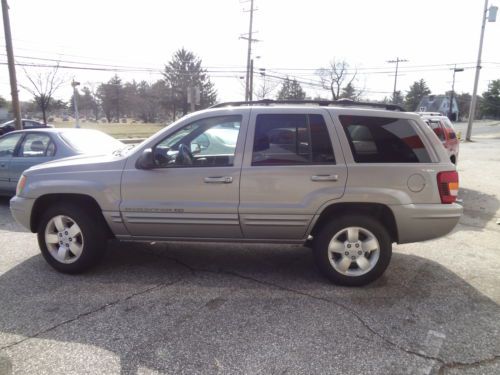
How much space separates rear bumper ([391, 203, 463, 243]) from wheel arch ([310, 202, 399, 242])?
82 millimetres

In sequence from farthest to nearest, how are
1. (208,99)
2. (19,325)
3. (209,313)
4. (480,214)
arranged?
(208,99), (480,214), (209,313), (19,325)

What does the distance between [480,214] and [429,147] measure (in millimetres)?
4280

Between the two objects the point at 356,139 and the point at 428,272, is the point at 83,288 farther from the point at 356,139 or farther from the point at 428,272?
the point at 428,272

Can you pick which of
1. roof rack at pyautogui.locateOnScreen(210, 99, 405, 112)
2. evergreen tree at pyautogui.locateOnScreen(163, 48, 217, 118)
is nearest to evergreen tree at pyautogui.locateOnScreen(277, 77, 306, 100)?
evergreen tree at pyautogui.locateOnScreen(163, 48, 217, 118)

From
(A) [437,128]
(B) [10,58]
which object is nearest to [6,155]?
(A) [437,128]

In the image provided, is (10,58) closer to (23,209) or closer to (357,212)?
(23,209)

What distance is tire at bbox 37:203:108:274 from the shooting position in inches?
157

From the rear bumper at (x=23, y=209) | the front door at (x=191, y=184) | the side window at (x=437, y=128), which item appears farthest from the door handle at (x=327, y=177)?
the side window at (x=437, y=128)

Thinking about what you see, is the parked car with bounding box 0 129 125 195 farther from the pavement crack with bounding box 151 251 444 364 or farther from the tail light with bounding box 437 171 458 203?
the tail light with bounding box 437 171 458 203

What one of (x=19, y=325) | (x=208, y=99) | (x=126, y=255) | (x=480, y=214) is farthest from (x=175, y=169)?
(x=208, y=99)

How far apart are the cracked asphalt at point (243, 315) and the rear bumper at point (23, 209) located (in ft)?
1.86

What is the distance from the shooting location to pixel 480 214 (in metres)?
7.05

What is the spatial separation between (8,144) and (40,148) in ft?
3.47

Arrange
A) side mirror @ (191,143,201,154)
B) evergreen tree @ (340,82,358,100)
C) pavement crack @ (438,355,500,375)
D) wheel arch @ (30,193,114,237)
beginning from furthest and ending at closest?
evergreen tree @ (340,82,358,100), wheel arch @ (30,193,114,237), side mirror @ (191,143,201,154), pavement crack @ (438,355,500,375)
